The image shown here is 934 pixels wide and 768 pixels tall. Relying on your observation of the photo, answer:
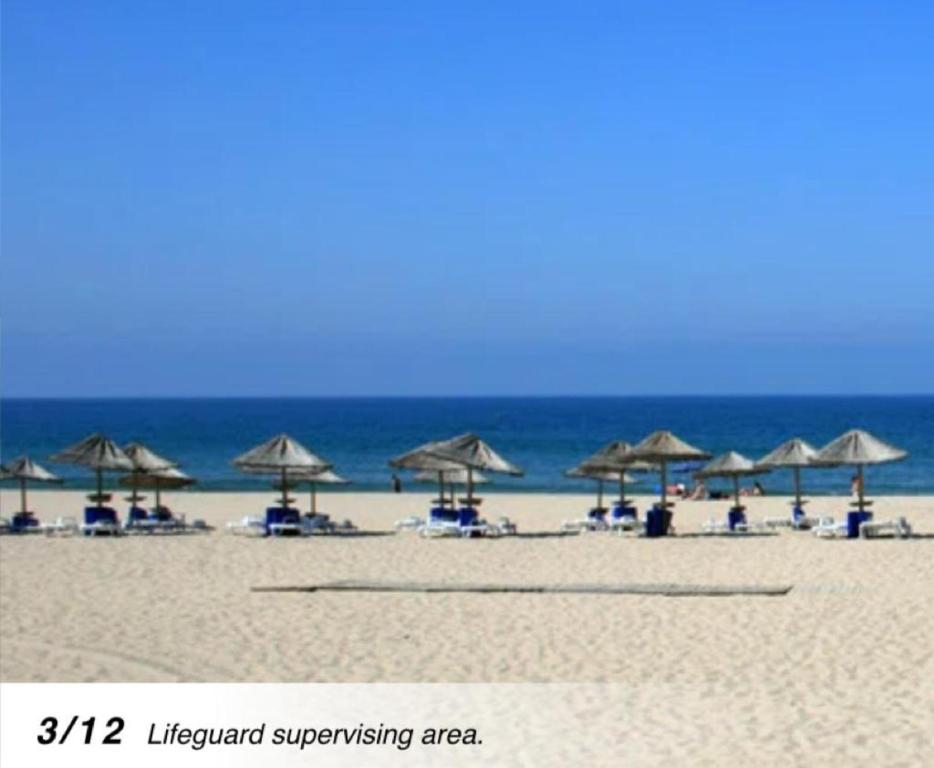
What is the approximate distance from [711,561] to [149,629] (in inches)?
324

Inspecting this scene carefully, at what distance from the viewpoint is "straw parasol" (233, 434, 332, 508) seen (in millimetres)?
24062

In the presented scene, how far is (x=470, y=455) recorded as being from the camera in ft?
78.7

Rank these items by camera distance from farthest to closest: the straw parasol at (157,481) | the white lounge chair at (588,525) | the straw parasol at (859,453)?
1. the straw parasol at (157,481)
2. the white lounge chair at (588,525)
3. the straw parasol at (859,453)

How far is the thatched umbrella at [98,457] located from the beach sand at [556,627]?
2.56 metres

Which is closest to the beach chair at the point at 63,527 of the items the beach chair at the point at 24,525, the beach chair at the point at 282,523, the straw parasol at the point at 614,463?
the beach chair at the point at 24,525

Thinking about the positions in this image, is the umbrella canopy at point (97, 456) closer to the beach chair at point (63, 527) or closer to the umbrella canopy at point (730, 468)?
the beach chair at point (63, 527)

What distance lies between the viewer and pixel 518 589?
52.5 ft

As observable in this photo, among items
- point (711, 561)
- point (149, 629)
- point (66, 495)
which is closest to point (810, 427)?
point (66, 495)

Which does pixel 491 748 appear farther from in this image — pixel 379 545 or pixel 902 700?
pixel 379 545

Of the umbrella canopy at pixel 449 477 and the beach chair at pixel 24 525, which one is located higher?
the umbrella canopy at pixel 449 477

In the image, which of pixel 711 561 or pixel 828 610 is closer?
pixel 828 610

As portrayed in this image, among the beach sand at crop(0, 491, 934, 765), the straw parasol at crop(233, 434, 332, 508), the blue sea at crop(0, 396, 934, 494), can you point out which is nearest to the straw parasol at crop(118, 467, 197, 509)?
the straw parasol at crop(233, 434, 332, 508)

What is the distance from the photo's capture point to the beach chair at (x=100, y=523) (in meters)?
24.1

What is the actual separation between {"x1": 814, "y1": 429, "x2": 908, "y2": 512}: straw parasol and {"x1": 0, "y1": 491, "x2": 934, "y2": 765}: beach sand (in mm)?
1537
